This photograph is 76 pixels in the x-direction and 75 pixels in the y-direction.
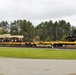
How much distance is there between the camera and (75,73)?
15391 millimetres

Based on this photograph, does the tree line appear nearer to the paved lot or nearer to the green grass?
the green grass

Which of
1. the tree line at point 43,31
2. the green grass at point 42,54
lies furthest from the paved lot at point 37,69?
the tree line at point 43,31

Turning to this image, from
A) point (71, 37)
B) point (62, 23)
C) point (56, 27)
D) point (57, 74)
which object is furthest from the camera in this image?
point (62, 23)

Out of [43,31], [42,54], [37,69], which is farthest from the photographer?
[43,31]

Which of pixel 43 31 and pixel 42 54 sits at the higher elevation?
pixel 43 31

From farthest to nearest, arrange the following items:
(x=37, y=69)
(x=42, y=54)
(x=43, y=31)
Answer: (x=43, y=31), (x=42, y=54), (x=37, y=69)

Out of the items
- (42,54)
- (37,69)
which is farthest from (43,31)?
(37,69)

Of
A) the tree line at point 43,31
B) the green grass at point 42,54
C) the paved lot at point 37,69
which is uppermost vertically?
the tree line at point 43,31

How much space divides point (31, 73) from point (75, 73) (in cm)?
242

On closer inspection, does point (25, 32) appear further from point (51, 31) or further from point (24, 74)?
point (24, 74)

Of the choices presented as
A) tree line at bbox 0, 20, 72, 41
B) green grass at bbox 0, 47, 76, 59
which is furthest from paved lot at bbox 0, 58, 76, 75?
tree line at bbox 0, 20, 72, 41

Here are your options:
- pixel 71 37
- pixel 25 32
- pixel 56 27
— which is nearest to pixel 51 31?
pixel 56 27

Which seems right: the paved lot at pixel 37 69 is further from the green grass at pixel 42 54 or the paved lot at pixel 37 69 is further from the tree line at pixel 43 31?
the tree line at pixel 43 31

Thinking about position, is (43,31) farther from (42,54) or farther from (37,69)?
(37,69)
